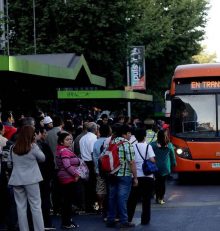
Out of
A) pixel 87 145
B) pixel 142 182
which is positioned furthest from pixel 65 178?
pixel 87 145

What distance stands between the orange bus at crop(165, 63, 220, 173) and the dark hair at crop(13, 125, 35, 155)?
427 inches

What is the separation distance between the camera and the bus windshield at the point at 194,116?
2300 centimetres

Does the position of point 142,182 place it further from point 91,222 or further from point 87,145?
point 87,145

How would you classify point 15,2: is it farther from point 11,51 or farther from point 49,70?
point 49,70

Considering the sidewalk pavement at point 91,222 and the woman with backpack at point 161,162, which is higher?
the woman with backpack at point 161,162

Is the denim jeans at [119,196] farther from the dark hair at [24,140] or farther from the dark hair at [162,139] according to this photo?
the dark hair at [162,139]

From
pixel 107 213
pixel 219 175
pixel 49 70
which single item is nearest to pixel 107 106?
pixel 219 175

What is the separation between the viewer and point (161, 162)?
18.4 metres

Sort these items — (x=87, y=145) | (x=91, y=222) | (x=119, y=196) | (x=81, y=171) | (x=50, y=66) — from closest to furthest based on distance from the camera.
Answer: (x=119, y=196), (x=81, y=171), (x=91, y=222), (x=87, y=145), (x=50, y=66)

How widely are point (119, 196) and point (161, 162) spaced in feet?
13.4

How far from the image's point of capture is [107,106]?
38.7m

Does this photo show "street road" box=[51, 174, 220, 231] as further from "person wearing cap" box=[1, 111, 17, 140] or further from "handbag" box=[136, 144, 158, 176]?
"person wearing cap" box=[1, 111, 17, 140]

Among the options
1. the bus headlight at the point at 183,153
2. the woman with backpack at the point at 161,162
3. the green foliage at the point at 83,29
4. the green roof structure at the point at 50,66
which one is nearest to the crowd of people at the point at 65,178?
the green roof structure at the point at 50,66

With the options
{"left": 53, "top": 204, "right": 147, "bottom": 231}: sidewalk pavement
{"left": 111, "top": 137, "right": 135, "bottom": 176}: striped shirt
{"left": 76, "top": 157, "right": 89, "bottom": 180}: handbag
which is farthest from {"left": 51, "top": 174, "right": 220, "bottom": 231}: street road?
{"left": 111, "top": 137, "right": 135, "bottom": 176}: striped shirt
